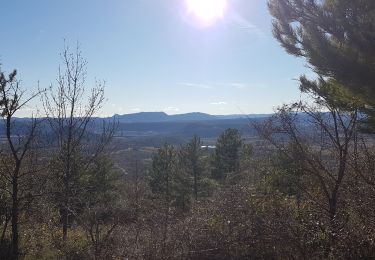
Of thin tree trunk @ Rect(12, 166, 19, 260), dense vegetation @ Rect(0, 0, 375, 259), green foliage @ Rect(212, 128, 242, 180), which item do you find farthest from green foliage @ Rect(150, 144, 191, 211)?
thin tree trunk @ Rect(12, 166, 19, 260)

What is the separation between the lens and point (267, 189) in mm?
12023

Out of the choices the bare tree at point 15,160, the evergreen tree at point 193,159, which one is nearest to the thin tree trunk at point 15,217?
the bare tree at point 15,160

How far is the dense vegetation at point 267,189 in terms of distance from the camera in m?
7.15

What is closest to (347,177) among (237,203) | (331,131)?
(331,131)

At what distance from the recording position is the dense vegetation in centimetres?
715

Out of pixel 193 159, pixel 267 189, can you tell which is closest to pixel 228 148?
pixel 193 159

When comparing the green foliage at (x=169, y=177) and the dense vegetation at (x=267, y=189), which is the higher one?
the dense vegetation at (x=267, y=189)

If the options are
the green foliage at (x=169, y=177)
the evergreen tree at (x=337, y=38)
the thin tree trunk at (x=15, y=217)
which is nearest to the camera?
the evergreen tree at (x=337, y=38)

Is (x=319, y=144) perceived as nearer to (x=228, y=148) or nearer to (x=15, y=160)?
(x=15, y=160)

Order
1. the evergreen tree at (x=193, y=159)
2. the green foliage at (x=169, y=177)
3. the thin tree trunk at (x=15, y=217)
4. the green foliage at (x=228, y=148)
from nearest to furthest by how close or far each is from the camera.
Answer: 1. the thin tree trunk at (x=15, y=217)
2. the green foliage at (x=169, y=177)
3. the evergreen tree at (x=193, y=159)
4. the green foliage at (x=228, y=148)

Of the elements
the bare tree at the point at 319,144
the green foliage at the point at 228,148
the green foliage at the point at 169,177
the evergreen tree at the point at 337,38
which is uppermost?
the evergreen tree at the point at 337,38

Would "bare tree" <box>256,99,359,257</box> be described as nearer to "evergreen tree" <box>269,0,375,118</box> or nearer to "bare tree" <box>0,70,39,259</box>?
"evergreen tree" <box>269,0,375,118</box>

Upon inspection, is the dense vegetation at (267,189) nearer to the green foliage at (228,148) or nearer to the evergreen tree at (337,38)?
the evergreen tree at (337,38)

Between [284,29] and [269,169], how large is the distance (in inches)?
304
